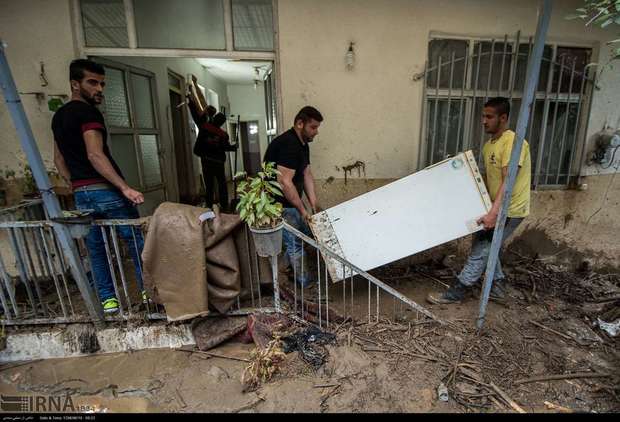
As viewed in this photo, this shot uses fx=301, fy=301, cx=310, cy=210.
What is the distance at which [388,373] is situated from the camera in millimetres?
2125

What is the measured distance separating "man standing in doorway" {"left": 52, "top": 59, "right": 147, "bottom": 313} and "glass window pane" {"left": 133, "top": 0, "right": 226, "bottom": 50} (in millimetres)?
1036

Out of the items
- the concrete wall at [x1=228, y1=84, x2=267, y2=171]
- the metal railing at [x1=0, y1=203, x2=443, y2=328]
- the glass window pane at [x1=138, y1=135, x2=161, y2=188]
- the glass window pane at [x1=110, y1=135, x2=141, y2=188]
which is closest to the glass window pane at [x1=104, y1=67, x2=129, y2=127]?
the glass window pane at [x1=110, y1=135, x2=141, y2=188]

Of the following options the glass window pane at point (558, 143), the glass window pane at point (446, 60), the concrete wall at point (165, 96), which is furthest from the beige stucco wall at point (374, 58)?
the concrete wall at point (165, 96)

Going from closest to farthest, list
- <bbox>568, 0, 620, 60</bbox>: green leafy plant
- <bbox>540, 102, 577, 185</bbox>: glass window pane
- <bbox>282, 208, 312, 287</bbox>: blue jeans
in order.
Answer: <bbox>568, 0, 620, 60</bbox>: green leafy plant, <bbox>282, 208, 312, 287</bbox>: blue jeans, <bbox>540, 102, 577, 185</bbox>: glass window pane

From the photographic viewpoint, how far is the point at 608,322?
296 cm

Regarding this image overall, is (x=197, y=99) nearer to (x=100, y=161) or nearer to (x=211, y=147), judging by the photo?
(x=211, y=147)

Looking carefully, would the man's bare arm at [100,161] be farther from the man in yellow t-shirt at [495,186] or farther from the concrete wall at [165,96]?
the man in yellow t-shirt at [495,186]

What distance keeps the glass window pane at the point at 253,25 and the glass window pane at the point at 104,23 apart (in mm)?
1157

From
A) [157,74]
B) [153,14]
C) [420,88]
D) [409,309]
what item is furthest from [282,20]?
[409,309]

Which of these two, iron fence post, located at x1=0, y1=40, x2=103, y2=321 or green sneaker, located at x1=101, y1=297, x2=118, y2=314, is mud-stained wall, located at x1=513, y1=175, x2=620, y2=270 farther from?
iron fence post, located at x1=0, y1=40, x2=103, y2=321

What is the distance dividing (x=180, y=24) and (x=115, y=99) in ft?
4.18

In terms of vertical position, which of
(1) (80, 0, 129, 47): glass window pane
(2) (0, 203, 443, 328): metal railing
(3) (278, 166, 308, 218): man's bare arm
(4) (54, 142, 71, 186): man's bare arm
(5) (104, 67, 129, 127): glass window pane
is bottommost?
(2) (0, 203, 443, 328): metal railing

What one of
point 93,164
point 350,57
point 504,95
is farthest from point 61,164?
point 504,95

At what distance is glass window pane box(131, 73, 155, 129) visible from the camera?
164 inches
